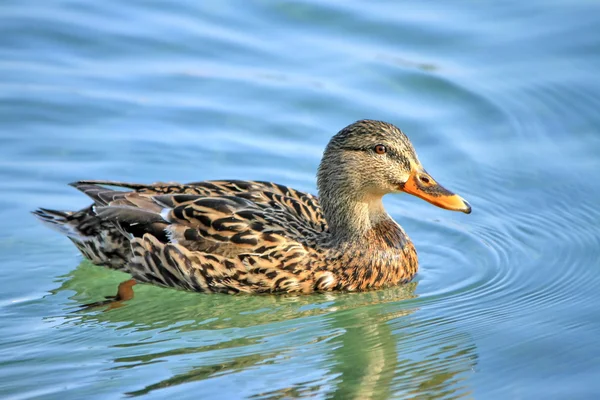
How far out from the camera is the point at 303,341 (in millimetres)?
8484

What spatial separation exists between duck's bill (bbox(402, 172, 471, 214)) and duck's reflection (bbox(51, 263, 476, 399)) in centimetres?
81

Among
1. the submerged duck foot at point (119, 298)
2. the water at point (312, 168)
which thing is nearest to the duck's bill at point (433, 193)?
the water at point (312, 168)

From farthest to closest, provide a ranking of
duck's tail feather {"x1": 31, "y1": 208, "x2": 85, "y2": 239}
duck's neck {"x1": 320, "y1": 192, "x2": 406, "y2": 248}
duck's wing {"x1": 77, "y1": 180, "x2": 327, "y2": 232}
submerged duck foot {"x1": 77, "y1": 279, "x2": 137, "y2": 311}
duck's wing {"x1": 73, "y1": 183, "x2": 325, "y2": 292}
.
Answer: duck's tail feather {"x1": 31, "y1": 208, "x2": 85, "y2": 239} → duck's wing {"x1": 77, "y1": 180, "x2": 327, "y2": 232} → duck's neck {"x1": 320, "y1": 192, "x2": 406, "y2": 248} → duck's wing {"x1": 73, "y1": 183, "x2": 325, "y2": 292} → submerged duck foot {"x1": 77, "y1": 279, "x2": 137, "y2": 311}

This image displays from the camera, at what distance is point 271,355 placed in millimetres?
8203

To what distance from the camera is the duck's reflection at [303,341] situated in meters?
7.78

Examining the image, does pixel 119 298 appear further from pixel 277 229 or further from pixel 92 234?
pixel 277 229

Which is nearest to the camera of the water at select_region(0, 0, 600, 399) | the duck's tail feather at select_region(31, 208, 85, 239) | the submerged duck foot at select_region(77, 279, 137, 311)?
the water at select_region(0, 0, 600, 399)

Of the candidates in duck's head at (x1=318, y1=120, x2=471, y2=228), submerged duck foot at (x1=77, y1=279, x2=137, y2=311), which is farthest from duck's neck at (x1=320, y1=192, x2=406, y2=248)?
submerged duck foot at (x1=77, y1=279, x2=137, y2=311)

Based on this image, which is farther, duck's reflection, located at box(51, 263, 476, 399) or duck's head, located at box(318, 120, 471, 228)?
duck's head, located at box(318, 120, 471, 228)

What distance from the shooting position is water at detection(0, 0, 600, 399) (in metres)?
8.05

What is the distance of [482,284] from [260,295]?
1910 millimetres

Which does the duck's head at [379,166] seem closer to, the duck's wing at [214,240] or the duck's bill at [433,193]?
the duck's bill at [433,193]

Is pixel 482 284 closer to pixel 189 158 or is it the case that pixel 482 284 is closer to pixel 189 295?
pixel 189 295

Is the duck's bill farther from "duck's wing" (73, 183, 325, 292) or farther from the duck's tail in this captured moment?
the duck's tail
